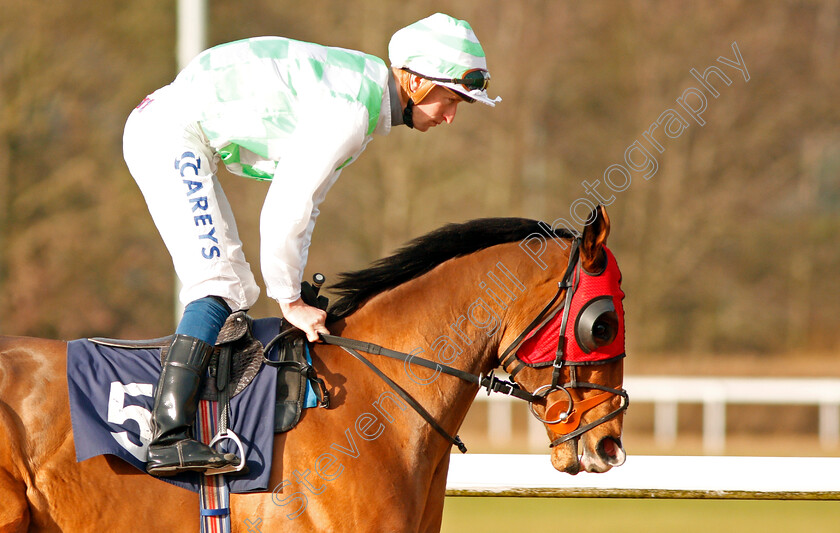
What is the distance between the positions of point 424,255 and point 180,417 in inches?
35.5

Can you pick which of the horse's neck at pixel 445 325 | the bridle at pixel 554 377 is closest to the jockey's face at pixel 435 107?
the horse's neck at pixel 445 325

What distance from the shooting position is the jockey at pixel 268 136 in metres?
2.49

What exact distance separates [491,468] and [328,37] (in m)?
13.4

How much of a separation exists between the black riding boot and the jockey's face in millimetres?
961

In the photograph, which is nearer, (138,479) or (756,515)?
(138,479)

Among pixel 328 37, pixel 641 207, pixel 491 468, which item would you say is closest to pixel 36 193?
pixel 328 37

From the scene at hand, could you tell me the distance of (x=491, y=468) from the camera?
4242 millimetres

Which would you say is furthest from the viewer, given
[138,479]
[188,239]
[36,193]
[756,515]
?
[36,193]

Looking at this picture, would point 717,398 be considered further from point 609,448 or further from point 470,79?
point 470,79

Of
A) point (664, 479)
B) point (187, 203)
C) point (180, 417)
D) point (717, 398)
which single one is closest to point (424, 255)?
point (187, 203)

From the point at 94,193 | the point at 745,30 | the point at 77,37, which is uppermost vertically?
the point at 745,30

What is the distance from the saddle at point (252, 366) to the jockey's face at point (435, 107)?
0.78 metres

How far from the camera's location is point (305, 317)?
2604mm

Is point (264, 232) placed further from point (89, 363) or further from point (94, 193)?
point (94, 193)
